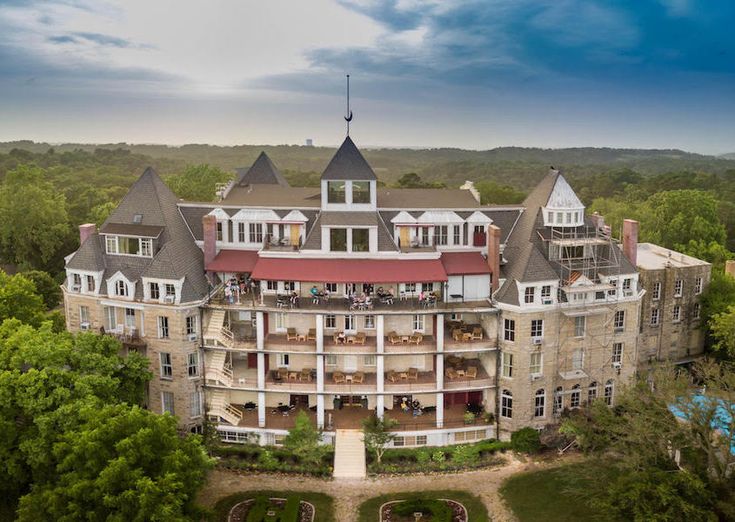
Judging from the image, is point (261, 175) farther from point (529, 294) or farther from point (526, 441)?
point (526, 441)

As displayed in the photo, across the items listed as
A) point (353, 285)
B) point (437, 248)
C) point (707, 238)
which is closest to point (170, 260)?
point (353, 285)

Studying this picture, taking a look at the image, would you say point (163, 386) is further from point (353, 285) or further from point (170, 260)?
point (353, 285)

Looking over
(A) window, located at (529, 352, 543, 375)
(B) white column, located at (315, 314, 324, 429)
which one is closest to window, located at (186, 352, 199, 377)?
(B) white column, located at (315, 314, 324, 429)

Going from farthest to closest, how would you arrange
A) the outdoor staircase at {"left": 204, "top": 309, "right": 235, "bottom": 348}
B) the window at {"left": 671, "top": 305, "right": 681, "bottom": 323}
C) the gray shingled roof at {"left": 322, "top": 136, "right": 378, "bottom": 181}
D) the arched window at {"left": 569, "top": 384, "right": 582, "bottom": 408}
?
the window at {"left": 671, "top": 305, "right": 681, "bottom": 323} < the gray shingled roof at {"left": 322, "top": 136, "right": 378, "bottom": 181} < the arched window at {"left": 569, "top": 384, "right": 582, "bottom": 408} < the outdoor staircase at {"left": 204, "top": 309, "right": 235, "bottom": 348}

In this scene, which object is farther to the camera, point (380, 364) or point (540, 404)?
point (540, 404)

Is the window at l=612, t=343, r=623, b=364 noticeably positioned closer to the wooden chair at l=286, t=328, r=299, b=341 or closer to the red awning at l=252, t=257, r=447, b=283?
the red awning at l=252, t=257, r=447, b=283

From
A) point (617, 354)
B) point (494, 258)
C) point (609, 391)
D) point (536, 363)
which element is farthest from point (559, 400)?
point (494, 258)
